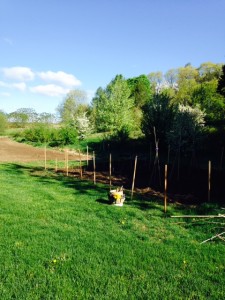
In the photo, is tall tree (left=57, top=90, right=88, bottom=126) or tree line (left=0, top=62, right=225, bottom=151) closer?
tree line (left=0, top=62, right=225, bottom=151)

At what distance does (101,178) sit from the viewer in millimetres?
14422

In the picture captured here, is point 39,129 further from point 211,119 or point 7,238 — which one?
point 7,238

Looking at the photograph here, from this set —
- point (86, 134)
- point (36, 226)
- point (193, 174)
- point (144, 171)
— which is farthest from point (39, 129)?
point (36, 226)

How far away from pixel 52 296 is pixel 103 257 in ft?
4.72

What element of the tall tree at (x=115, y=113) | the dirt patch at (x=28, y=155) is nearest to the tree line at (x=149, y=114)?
the tall tree at (x=115, y=113)

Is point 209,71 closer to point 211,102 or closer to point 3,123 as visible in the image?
point 211,102

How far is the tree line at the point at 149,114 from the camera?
2331 centimetres

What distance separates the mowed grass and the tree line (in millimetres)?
7004

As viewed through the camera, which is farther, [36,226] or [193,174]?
[193,174]

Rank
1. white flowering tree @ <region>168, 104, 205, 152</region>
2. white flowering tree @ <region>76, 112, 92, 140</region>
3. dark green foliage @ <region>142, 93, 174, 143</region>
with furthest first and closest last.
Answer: white flowering tree @ <region>76, 112, 92, 140</region> < dark green foliage @ <region>142, 93, 174, 143</region> < white flowering tree @ <region>168, 104, 205, 152</region>

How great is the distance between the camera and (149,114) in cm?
2644

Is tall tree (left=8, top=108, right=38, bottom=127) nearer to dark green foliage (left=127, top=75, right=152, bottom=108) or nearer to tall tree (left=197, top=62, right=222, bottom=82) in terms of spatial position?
dark green foliage (left=127, top=75, right=152, bottom=108)

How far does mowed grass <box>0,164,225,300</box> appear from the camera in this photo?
14.3 ft

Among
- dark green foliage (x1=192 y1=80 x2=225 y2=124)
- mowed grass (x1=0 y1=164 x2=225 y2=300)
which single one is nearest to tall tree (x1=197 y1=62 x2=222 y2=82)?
dark green foliage (x1=192 y1=80 x2=225 y2=124)
